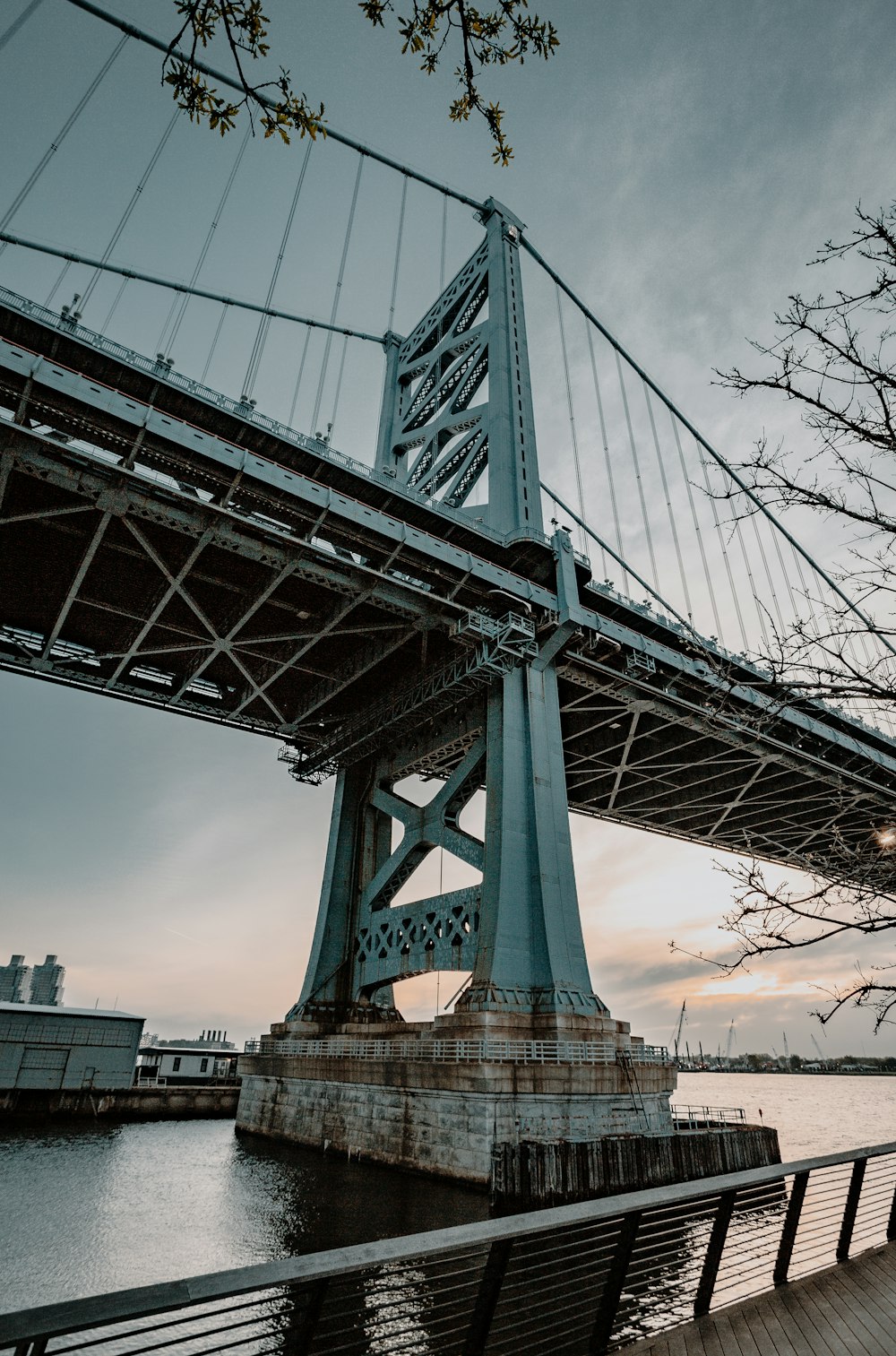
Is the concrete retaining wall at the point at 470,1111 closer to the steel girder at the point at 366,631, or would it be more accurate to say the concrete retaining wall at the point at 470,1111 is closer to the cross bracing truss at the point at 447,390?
the steel girder at the point at 366,631

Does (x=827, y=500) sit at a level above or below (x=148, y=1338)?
above

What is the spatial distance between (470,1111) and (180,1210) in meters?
6.76

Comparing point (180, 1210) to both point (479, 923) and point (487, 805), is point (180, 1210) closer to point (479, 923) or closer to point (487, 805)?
point (479, 923)

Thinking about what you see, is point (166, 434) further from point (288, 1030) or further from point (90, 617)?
point (288, 1030)

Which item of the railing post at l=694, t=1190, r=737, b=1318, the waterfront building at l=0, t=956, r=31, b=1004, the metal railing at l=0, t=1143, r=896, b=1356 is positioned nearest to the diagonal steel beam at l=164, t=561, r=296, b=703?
the metal railing at l=0, t=1143, r=896, b=1356

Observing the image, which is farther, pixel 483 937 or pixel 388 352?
pixel 388 352

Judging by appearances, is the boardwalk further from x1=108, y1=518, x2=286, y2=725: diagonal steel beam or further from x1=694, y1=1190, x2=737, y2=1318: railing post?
x1=108, y1=518, x2=286, y2=725: diagonal steel beam

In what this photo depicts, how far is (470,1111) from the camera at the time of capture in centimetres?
1797

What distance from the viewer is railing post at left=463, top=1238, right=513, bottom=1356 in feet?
13.1

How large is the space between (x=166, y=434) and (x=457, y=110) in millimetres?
18245

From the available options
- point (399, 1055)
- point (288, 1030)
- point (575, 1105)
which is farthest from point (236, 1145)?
point (575, 1105)

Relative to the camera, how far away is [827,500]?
6523 mm

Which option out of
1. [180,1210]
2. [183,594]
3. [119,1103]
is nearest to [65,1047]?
[119,1103]

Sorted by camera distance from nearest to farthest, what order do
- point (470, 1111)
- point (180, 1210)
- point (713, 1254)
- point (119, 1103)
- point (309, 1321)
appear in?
point (309, 1321)
point (713, 1254)
point (180, 1210)
point (470, 1111)
point (119, 1103)
